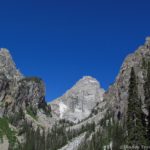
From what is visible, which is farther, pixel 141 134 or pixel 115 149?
pixel 115 149

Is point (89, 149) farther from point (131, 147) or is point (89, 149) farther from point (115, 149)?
point (131, 147)

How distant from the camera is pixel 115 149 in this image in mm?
155875

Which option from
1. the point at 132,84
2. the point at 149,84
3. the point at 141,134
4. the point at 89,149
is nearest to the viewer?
the point at 141,134

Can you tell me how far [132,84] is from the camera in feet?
248

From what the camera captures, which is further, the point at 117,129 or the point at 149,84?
the point at 117,129

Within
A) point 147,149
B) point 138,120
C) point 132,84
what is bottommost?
point 147,149

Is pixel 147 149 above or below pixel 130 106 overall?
below

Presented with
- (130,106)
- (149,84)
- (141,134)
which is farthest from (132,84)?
(149,84)

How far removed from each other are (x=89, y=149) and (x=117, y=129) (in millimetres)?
18759

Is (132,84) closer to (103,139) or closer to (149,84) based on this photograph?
(149,84)

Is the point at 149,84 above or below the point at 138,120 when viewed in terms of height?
above

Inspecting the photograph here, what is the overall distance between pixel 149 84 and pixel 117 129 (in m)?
71.2

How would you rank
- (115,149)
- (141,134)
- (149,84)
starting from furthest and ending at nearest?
1. (115,149)
2. (149,84)
3. (141,134)

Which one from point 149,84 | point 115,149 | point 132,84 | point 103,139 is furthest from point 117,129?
point 132,84
